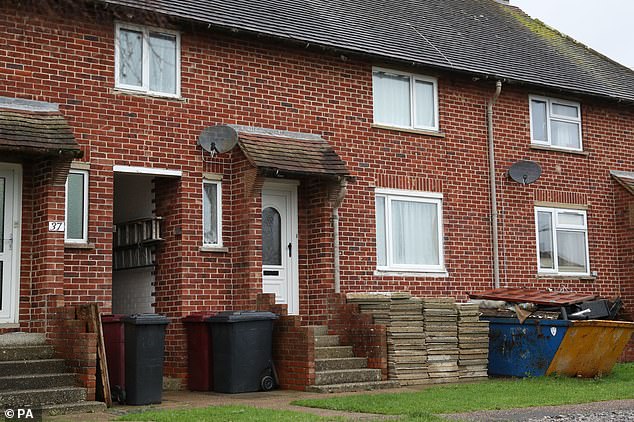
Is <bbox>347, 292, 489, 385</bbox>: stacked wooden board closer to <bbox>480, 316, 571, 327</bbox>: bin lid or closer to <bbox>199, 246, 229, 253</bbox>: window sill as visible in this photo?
<bbox>480, 316, 571, 327</bbox>: bin lid

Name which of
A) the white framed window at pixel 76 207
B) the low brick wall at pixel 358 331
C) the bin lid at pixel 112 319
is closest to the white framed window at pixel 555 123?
the low brick wall at pixel 358 331

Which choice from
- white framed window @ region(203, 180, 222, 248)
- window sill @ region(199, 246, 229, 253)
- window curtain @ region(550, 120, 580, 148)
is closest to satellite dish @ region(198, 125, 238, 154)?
white framed window @ region(203, 180, 222, 248)

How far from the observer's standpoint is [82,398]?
1122 centimetres

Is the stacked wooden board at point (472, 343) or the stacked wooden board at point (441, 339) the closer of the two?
the stacked wooden board at point (441, 339)

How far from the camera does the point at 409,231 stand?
17.3m

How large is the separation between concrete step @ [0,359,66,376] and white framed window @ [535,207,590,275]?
10783 millimetres

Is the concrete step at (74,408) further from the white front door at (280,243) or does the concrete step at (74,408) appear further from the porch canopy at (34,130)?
the white front door at (280,243)

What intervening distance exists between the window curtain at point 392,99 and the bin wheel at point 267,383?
19.1 feet

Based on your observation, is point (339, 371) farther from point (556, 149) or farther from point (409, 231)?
point (556, 149)

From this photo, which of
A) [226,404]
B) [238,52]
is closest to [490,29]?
[238,52]

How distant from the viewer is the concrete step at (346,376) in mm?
13602

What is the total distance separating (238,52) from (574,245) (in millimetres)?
8816

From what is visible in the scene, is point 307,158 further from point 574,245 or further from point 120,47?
point 574,245

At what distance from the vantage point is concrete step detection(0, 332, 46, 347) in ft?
39.6
